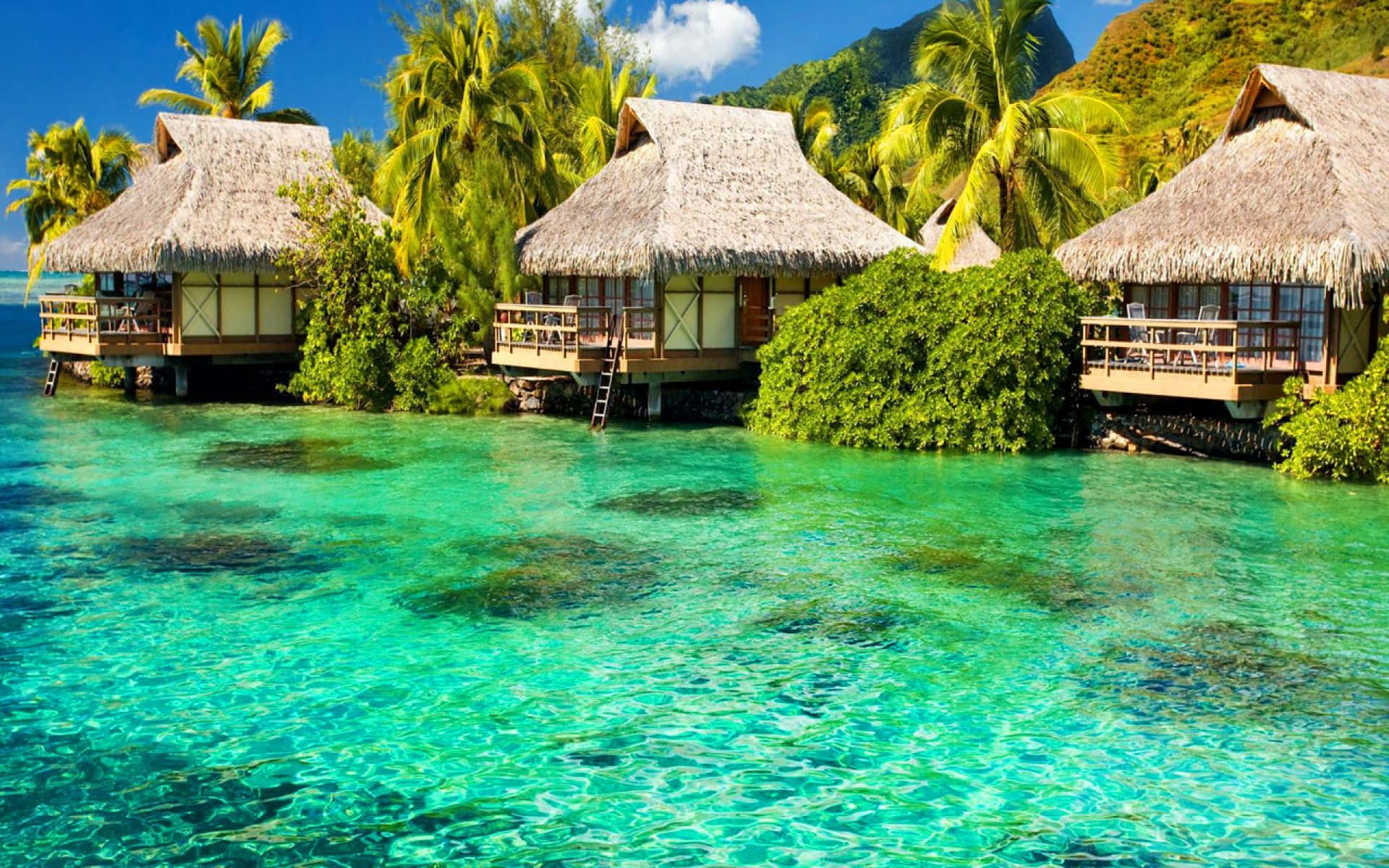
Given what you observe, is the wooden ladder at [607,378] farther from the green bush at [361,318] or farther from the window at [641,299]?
the green bush at [361,318]

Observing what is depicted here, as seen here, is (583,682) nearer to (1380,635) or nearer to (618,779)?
(618,779)

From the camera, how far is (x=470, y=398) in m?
25.0

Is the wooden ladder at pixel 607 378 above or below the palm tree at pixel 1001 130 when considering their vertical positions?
below

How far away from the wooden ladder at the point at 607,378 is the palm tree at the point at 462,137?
430 cm

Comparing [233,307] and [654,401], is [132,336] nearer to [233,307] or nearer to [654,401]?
[233,307]

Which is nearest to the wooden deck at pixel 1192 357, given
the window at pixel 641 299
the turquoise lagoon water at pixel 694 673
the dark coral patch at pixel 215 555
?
the turquoise lagoon water at pixel 694 673

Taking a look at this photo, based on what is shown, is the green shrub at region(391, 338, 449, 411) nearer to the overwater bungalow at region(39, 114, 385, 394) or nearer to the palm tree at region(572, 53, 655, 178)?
the overwater bungalow at region(39, 114, 385, 394)

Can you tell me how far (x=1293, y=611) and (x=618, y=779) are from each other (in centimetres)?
626

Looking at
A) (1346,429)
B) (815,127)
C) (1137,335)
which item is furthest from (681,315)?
(815,127)

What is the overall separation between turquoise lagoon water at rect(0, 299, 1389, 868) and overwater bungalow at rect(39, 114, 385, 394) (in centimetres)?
900

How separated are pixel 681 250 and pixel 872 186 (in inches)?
603

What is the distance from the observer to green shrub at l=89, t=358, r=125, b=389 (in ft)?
99.6

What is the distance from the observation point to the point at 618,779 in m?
7.64

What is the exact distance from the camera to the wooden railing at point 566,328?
75.3 feet
